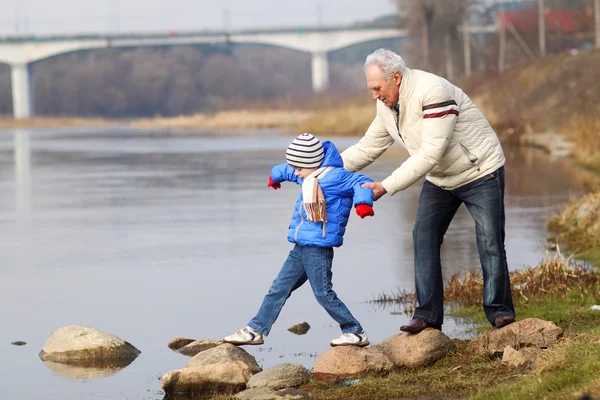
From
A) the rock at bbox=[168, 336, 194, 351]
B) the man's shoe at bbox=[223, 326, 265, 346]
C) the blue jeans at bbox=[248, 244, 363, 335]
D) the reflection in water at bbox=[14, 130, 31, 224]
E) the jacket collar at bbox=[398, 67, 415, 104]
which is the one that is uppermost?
the jacket collar at bbox=[398, 67, 415, 104]

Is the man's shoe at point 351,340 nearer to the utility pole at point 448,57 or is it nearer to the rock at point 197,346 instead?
the rock at point 197,346

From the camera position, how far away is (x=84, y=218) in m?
16.5

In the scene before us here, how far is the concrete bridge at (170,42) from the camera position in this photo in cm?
10781

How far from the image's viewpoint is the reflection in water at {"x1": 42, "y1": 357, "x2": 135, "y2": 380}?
7.27 meters

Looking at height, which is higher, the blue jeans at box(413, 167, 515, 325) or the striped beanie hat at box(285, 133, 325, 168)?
the striped beanie hat at box(285, 133, 325, 168)

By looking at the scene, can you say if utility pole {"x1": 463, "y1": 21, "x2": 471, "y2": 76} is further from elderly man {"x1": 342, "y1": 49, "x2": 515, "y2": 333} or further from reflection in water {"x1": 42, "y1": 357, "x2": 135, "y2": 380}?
reflection in water {"x1": 42, "y1": 357, "x2": 135, "y2": 380}

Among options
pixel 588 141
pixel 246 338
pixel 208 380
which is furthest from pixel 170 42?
pixel 208 380

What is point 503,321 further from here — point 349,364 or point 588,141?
point 588,141

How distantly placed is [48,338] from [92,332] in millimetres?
500

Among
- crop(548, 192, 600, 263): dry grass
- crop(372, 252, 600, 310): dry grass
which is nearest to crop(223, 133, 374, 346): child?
crop(372, 252, 600, 310): dry grass

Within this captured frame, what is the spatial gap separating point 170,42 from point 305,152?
351ft

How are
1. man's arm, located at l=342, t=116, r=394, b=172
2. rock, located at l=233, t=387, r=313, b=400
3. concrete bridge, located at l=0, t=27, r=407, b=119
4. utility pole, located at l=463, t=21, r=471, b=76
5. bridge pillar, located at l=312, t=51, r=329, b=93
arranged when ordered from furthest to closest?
bridge pillar, located at l=312, t=51, r=329, b=93 → concrete bridge, located at l=0, t=27, r=407, b=119 → utility pole, located at l=463, t=21, r=471, b=76 → man's arm, located at l=342, t=116, r=394, b=172 → rock, located at l=233, t=387, r=313, b=400

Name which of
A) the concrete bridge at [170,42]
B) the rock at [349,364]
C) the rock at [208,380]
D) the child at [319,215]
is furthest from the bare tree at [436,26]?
the rock at [208,380]

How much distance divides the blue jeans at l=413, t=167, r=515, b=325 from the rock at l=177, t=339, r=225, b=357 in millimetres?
1367
